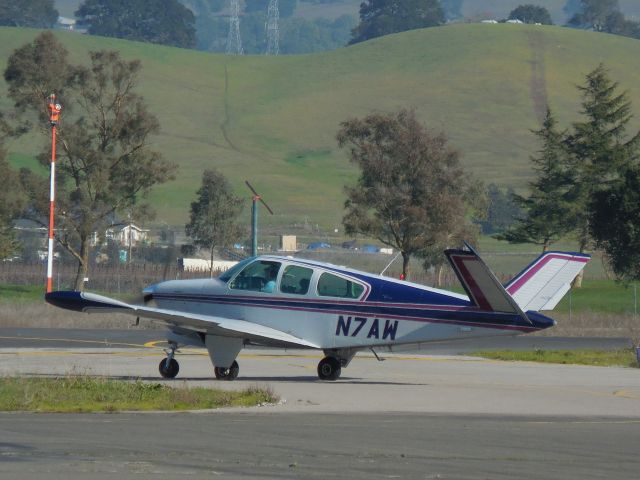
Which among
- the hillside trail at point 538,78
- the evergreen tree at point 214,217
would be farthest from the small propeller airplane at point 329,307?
the hillside trail at point 538,78

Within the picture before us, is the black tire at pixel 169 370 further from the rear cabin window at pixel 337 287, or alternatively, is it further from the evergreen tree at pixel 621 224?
the evergreen tree at pixel 621 224

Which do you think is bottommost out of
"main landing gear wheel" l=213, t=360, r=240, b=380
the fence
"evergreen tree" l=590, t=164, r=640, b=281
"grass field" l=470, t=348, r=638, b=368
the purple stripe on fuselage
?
"grass field" l=470, t=348, r=638, b=368

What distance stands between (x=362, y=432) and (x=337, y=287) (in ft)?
24.4

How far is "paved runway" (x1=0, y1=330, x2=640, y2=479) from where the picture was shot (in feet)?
42.7

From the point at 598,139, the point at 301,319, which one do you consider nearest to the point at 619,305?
the point at 598,139

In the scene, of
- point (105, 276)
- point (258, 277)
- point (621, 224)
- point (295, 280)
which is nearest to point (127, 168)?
point (105, 276)

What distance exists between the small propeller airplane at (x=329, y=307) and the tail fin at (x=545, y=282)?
0.02 metres

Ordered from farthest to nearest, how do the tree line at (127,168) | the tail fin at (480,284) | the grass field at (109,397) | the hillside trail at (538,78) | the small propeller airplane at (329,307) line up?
the hillside trail at (538,78) → the tree line at (127,168) → the small propeller airplane at (329,307) → the tail fin at (480,284) → the grass field at (109,397)

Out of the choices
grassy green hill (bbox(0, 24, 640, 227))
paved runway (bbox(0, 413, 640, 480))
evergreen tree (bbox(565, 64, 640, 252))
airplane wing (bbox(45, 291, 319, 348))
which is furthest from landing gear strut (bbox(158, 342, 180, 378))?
grassy green hill (bbox(0, 24, 640, 227))

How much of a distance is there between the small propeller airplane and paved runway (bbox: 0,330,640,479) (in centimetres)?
79

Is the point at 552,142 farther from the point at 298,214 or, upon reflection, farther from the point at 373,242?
the point at 298,214

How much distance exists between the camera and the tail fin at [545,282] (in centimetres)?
2233

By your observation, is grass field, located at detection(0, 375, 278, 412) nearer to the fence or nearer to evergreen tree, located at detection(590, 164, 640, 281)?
evergreen tree, located at detection(590, 164, 640, 281)

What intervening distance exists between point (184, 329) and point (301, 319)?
2.12m
